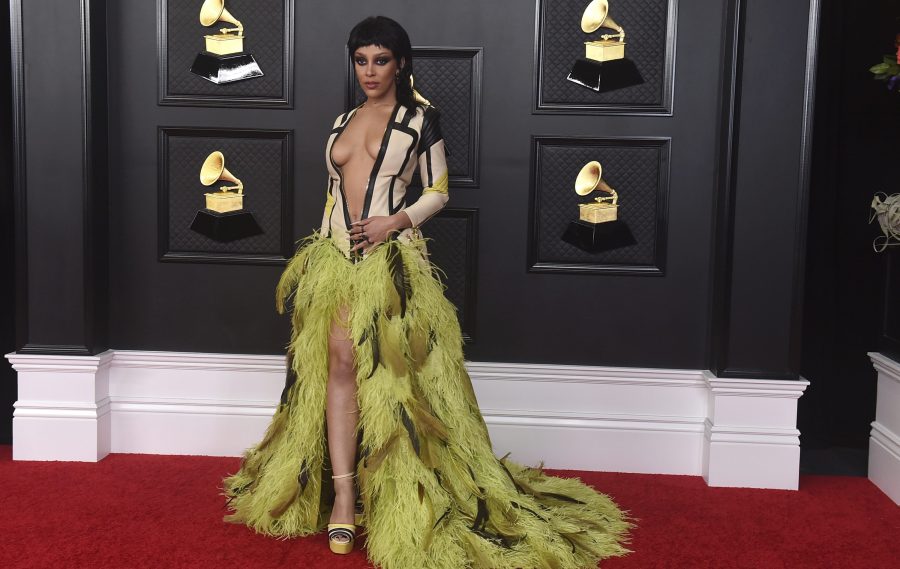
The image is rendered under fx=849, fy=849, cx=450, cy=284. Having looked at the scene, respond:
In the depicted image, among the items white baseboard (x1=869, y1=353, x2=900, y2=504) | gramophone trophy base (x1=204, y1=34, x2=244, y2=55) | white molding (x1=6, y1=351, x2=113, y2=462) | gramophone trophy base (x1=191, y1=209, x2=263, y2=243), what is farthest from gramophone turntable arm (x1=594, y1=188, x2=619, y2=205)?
white molding (x1=6, y1=351, x2=113, y2=462)

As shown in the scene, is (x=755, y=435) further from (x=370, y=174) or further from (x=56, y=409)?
(x=56, y=409)

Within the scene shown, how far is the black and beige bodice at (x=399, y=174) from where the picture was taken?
2641mm

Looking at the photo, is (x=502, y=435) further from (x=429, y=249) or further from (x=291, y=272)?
(x=291, y=272)

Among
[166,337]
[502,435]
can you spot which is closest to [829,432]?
[502,435]

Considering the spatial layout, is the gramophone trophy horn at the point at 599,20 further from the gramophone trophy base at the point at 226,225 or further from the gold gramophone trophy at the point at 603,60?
the gramophone trophy base at the point at 226,225

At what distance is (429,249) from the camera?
3438 millimetres

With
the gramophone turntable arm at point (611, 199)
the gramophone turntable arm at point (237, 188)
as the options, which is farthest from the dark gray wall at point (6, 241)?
the gramophone turntable arm at point (611, 199)

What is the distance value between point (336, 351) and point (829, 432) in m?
2.35

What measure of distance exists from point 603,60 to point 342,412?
174 centimetres

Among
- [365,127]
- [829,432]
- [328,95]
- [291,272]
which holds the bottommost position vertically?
[829,432]

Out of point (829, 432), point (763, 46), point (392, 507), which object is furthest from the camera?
point (829, 432)

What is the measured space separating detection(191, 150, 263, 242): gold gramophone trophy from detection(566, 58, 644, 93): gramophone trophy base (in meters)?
1.43

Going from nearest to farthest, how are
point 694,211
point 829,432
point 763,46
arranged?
point 763,46, point 694,211, point 829,432

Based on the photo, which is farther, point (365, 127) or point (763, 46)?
point (763, 46)
